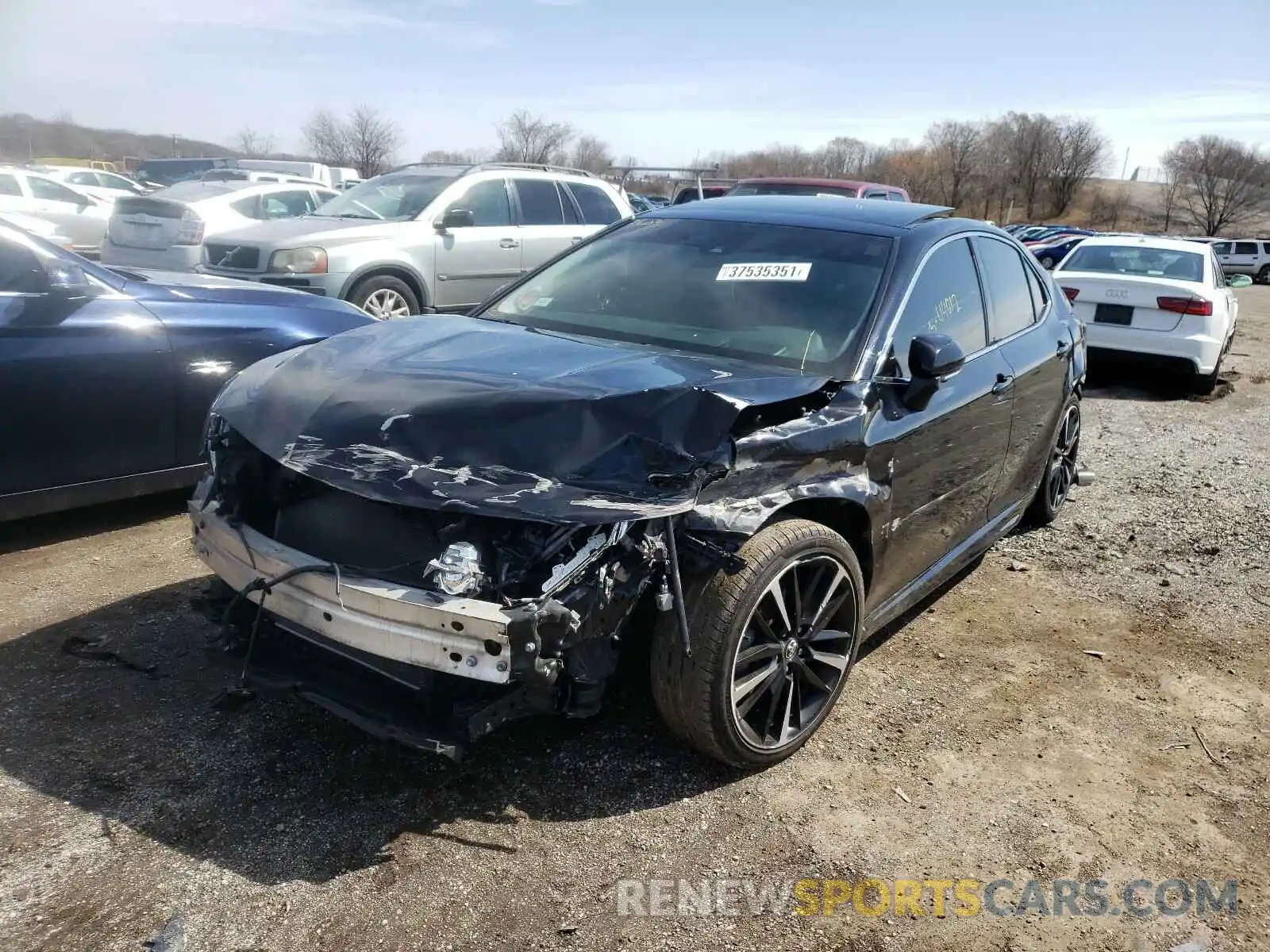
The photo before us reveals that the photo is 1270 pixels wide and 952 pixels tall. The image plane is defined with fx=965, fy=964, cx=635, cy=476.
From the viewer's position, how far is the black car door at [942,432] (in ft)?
11.3

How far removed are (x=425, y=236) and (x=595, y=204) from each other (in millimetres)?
2257

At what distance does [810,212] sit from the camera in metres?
4.15

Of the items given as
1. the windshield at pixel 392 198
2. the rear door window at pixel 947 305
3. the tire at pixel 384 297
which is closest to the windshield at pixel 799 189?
the windshield at pixel 392 198

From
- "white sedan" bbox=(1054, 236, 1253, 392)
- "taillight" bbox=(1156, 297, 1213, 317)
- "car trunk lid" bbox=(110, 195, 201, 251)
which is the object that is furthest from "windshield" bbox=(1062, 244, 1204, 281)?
"car trunk lid" bbox=(110, 195, 201, 251)

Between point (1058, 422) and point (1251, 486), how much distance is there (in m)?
2.69

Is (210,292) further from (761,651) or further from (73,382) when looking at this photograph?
(761,651)

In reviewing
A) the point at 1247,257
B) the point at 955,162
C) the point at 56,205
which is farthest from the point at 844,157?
the point at 56,205

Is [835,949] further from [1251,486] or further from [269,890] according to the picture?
[1251,486]

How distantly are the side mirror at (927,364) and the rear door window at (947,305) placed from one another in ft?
0.17

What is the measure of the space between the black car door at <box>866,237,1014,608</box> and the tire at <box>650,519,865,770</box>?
33 cm

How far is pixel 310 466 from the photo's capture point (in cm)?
269

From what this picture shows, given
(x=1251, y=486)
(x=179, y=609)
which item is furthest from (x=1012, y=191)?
(x=179, y=609)

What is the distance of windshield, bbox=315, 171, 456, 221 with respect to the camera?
909 cm

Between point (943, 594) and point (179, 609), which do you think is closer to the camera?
point (179, 609)
